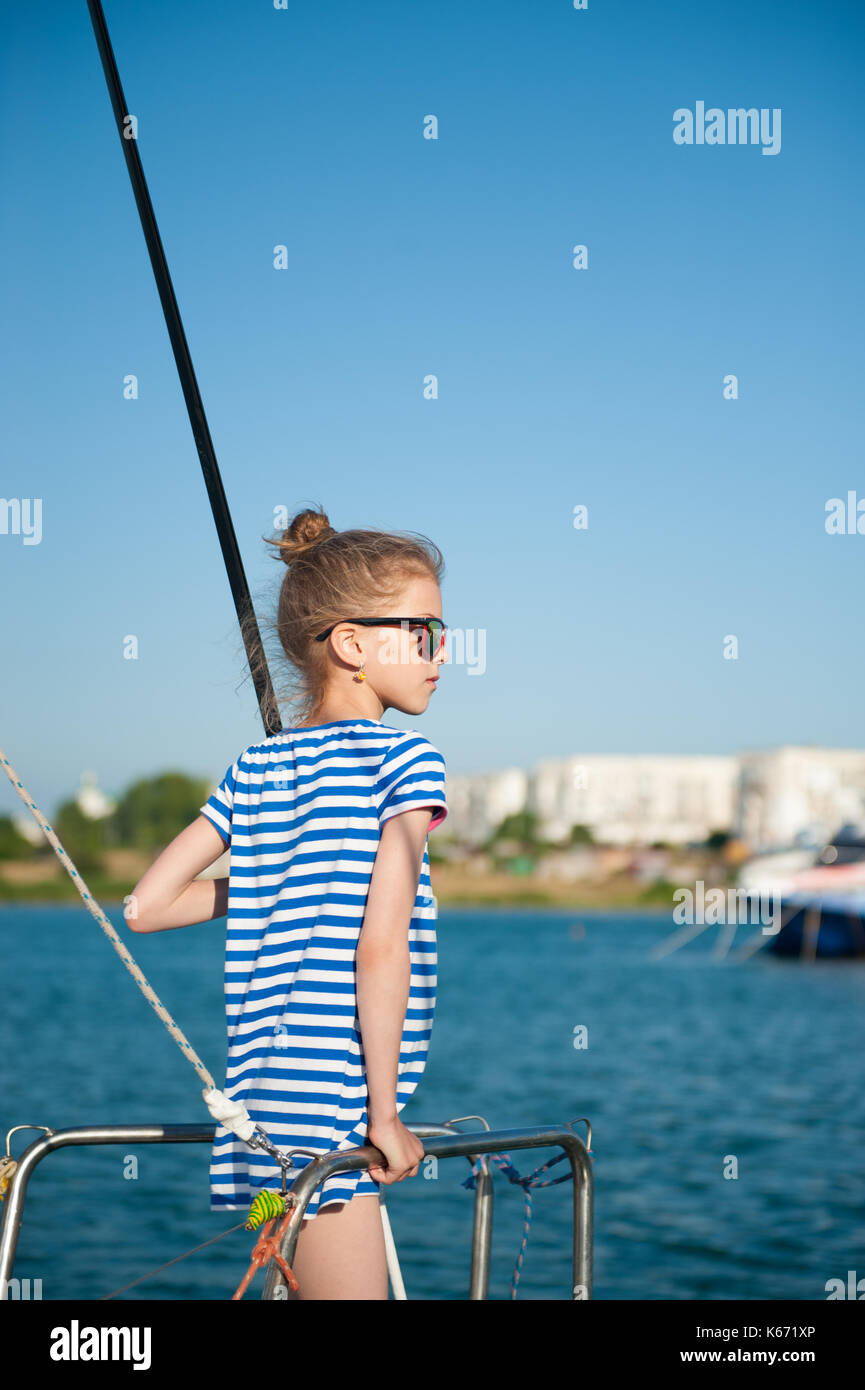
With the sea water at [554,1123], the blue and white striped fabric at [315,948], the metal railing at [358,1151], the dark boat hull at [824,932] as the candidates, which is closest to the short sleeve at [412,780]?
the blue and white striped fabric at [315,948]

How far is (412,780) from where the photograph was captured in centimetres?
173

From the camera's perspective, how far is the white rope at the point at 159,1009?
1.66 meters

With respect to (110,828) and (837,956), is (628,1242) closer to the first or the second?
(837,956)

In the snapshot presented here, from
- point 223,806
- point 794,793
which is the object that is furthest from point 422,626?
point 794,793

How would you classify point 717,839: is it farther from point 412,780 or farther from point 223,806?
point 412,780

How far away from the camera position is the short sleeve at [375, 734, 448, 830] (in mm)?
1718

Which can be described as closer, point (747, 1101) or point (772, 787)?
point (747, 1101)

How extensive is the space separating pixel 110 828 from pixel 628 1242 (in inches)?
2533

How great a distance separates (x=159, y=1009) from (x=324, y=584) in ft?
2.14

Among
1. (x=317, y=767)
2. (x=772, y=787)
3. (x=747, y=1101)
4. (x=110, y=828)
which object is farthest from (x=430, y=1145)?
(x=772, y=787)

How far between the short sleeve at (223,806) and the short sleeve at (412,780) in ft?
0.94

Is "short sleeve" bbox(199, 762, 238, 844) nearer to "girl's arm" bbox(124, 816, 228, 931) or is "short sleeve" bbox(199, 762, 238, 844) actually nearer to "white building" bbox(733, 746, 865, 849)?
"girl's arm" bbox(124, 816, 228, 931)

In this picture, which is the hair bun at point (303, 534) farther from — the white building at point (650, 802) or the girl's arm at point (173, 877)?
the white building at point (650, 802)
